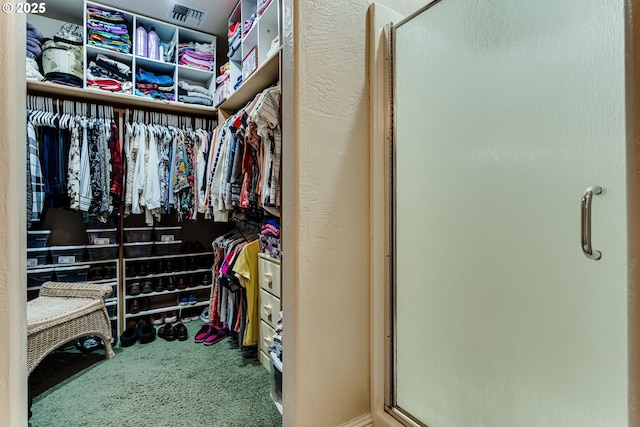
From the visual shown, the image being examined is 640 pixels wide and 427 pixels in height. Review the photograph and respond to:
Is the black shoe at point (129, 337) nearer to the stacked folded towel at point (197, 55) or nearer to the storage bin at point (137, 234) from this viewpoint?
the storage bin at point (137, 234)

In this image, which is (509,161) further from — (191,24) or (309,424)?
(191,24)

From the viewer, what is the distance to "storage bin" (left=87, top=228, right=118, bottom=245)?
2336 millimetres

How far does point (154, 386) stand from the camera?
1.66m

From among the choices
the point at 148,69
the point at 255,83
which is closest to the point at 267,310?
the point at 255,83

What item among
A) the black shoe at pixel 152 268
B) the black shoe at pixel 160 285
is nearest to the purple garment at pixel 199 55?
the black shoe at pixel 152 268

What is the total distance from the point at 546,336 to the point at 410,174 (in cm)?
67

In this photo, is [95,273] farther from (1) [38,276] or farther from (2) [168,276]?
(2) [168,276]

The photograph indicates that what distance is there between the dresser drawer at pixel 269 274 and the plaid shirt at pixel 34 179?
4.66 ft

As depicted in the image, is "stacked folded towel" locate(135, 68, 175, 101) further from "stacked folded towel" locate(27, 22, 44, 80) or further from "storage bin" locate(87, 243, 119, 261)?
"storage bin" locate(87, 243, 119, 261)

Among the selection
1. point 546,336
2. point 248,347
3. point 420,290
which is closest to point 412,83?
point 420,290

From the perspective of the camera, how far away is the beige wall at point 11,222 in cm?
75

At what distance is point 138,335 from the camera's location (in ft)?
→ 7.26

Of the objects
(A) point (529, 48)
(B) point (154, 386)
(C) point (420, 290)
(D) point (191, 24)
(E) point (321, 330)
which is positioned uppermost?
(D) point (191, 24)

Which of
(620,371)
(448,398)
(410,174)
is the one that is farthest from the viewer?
(410,174)
